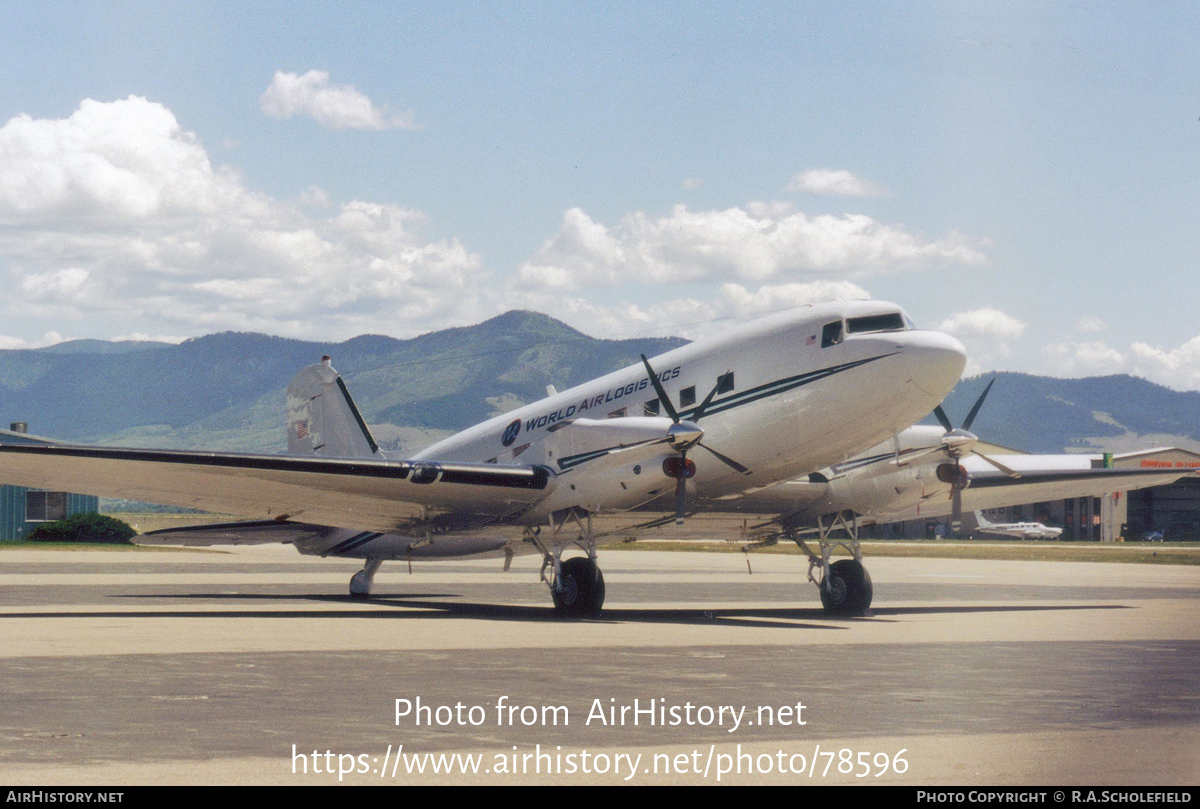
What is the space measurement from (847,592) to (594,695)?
49.2ft

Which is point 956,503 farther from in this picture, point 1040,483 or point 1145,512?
point 1145,512

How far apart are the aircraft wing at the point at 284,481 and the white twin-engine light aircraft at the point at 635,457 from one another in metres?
0.05

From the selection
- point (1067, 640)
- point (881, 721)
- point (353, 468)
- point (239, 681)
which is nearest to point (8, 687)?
point (239, 681)

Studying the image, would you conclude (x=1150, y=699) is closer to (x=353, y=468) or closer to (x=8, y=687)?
(x=8, y=687)

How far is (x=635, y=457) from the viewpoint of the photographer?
23641 mm

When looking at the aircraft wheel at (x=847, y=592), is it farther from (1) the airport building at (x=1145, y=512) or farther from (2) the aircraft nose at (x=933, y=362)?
(1) the airport building at (x=1145, y=512)

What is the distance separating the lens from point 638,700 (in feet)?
41.3

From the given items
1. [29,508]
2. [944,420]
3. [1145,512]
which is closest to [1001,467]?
[944,420]

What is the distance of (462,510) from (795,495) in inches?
285

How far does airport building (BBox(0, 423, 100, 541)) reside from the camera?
7981cm

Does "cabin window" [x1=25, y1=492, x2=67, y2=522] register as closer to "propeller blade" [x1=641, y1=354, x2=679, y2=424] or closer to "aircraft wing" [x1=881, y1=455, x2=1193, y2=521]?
"aircraft wing" [x1=881, y1=455, x2=1193, y2=521]

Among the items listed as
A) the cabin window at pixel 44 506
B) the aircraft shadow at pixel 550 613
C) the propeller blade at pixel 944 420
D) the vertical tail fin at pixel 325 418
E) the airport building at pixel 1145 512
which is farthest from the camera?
the airport building at pixel 1145 512

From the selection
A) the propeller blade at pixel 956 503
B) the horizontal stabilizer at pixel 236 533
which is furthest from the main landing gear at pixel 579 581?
the horizontal stabilizer at pixel 236 533

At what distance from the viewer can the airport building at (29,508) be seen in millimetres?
79812
